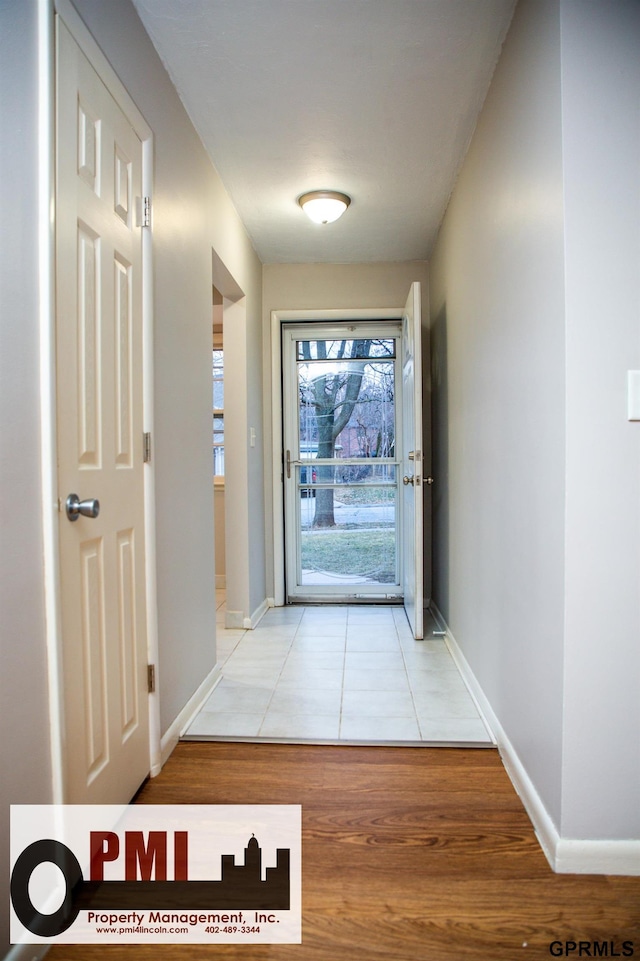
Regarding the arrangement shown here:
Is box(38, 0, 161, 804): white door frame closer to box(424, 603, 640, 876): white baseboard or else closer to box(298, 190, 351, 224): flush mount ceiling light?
box(424, 603, 640, 876): white baseboard

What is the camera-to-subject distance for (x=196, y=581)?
251 cm

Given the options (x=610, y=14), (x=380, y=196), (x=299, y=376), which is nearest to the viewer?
(x=610, y=14)

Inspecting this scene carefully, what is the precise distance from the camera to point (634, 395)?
1.44 metres

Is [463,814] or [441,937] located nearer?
[441,937]

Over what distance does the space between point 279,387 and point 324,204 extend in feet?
4.62

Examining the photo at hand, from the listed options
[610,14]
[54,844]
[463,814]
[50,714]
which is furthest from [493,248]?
[54,844]

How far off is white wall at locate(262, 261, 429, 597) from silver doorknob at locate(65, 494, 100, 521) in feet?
9.32

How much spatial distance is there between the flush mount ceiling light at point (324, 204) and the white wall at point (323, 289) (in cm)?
101

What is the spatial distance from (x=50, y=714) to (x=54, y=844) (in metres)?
0.28

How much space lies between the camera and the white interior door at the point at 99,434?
4.59ft

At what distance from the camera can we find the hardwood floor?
4.23 feet

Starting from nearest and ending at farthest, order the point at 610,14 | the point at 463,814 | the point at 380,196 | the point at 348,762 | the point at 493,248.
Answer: the point at 610,14 < the point at 463,814 < the point at 348,762 < the point at 493,248 < the point at 380,196

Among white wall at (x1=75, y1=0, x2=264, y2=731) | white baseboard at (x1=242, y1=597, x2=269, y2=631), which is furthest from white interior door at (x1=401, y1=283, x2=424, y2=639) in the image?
white wall at (x1=75, y1=0, x2=264, y2=731)

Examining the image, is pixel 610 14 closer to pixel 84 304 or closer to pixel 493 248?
pixel 493 248
